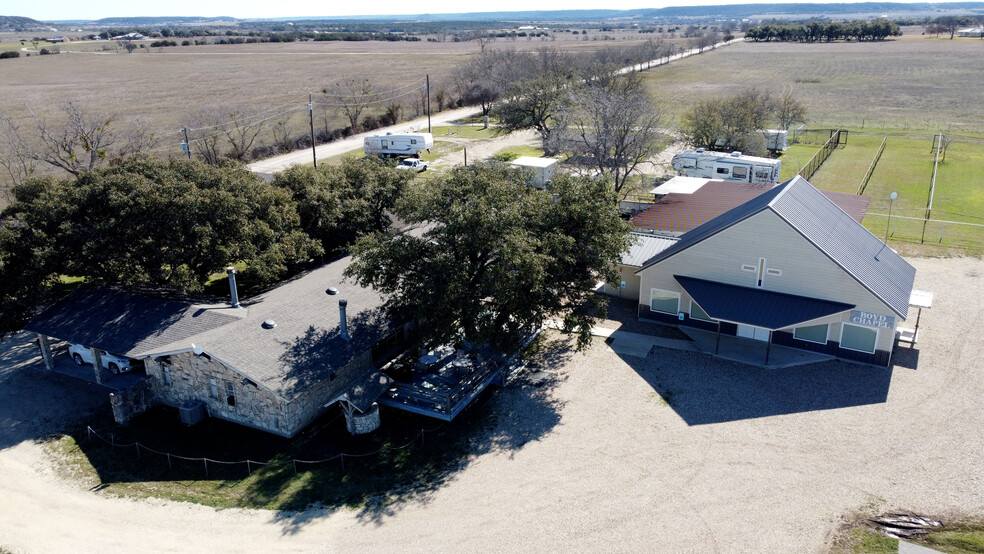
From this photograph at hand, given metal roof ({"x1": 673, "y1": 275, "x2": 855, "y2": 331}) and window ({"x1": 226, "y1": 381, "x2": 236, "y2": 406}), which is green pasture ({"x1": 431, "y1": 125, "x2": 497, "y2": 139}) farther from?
window ({"x1": 226, "y1": 381, "x2": 236, "y2": 406})

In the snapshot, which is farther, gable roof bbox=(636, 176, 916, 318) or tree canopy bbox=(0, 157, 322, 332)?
tree canopy bbox=(0, 157, 322, 332)

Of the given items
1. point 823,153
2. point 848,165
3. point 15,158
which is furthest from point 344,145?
point 848,165

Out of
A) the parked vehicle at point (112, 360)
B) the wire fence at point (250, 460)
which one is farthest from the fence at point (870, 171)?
the parked vehicle at point (112, 360)

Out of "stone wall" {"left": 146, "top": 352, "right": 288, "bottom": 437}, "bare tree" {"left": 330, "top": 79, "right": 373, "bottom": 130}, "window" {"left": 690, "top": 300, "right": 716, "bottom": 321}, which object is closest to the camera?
"stone wall" {"left": 146, "top": 352, "right": 288, "bottom": 437}

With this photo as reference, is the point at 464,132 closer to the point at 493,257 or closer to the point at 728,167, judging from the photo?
the point at 728,167

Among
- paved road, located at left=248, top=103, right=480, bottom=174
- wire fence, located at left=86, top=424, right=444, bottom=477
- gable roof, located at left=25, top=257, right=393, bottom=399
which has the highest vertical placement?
paved road, located at left=248, top=103, right=480, bottom=174

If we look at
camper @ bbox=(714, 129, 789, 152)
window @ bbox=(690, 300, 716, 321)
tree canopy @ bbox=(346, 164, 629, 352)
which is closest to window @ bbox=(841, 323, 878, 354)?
window @ bbox=(690, 300, 716, 321)

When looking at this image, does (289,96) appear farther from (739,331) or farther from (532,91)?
(739,331)
